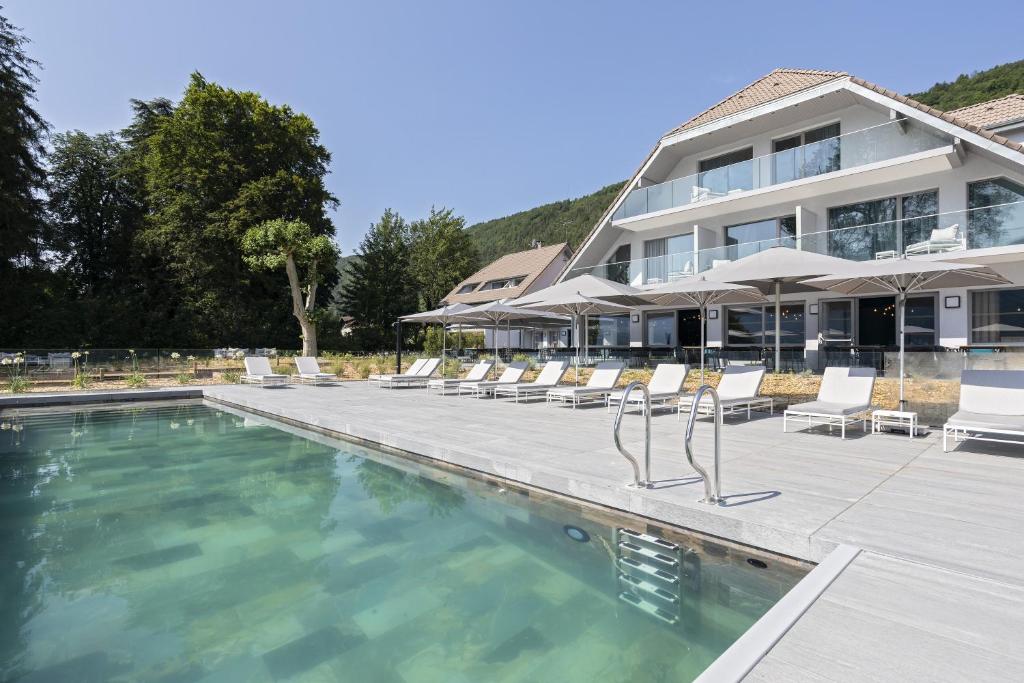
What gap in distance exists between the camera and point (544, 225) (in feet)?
210

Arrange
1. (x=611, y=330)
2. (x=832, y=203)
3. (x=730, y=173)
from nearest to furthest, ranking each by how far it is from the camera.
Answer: (x=832, y=203) < (x=730, y=173) < (x=611, y=330)

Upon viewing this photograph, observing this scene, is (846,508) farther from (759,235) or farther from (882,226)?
(759,235)

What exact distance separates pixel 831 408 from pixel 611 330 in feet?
49.8

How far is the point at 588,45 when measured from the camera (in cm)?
1736

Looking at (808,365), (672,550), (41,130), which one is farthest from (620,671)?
(41,130)

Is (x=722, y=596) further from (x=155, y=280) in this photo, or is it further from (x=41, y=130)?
(x=155, y=280)

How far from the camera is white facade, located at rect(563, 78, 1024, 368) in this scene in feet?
42.3

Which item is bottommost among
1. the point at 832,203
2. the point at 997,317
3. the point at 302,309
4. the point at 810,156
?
the point at 997,317

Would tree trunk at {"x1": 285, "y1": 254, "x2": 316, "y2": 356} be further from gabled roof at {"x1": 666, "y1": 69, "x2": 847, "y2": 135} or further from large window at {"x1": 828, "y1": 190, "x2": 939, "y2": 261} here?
large window at {"x1": 828, "y1": 190, "x2": 939, "y2": 261}

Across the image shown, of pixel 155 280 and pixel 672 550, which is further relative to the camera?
pixel 155 280

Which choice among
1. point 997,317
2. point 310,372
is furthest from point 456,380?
point 997,317

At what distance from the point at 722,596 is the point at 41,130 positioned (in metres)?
30.8

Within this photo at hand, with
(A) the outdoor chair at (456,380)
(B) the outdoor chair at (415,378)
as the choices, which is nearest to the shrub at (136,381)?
(B) the outdoor chair at (415,378)

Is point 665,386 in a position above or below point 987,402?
below
